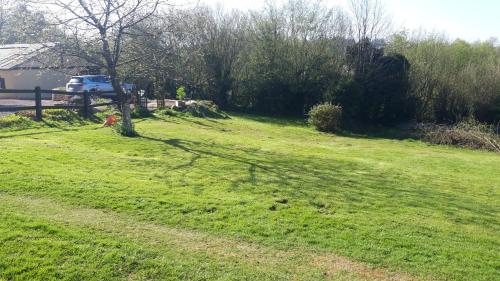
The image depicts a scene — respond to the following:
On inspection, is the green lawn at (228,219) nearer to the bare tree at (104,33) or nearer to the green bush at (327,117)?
the bare tree at (104,33)

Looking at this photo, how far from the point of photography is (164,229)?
5.65m

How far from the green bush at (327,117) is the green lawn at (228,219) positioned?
1261 cm

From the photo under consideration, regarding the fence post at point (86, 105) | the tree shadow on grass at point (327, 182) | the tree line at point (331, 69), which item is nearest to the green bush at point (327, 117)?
the tree line at point (331, 69)

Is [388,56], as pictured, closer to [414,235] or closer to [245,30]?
[245,30]

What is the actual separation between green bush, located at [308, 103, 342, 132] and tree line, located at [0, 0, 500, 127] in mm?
3101

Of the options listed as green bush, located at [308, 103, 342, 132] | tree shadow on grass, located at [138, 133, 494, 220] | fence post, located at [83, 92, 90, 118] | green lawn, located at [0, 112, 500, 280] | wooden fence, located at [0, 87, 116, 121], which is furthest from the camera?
green bush, located at [308, 103, 342, 132]

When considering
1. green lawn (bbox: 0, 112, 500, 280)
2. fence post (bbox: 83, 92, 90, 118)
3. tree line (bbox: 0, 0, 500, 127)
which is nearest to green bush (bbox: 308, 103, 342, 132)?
tree line (bbox: 0, 0, 500, 127)

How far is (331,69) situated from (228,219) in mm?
25238

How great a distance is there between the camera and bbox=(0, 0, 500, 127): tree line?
1040 inches

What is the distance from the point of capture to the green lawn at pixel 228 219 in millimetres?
4727

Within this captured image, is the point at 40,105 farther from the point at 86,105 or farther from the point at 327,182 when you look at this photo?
the point at 327,182

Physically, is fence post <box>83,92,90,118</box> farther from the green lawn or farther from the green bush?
the green bush

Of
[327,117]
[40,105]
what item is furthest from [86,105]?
[327,117]

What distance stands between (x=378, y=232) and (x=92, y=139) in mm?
9551
